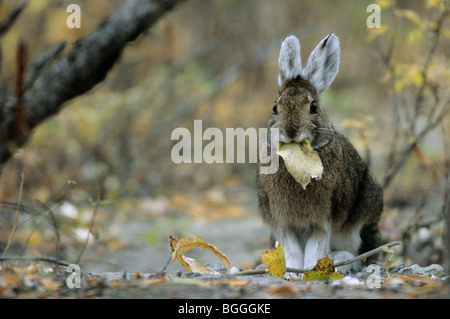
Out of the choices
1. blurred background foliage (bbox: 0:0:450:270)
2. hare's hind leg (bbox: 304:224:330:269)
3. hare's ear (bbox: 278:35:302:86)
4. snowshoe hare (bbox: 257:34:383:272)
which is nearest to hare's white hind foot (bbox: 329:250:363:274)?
snowshoe hare (bbox: 257:34:383:272)

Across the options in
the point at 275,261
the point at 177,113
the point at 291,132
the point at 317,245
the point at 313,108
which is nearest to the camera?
the point at 275,261

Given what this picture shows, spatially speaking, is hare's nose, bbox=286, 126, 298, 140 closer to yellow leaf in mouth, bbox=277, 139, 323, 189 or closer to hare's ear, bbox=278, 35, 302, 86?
yellow leaf in mouth, bbox=277, 139, 323, 189

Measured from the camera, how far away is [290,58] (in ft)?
17.0

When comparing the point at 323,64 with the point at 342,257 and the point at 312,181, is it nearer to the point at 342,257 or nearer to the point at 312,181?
the point at 312,181

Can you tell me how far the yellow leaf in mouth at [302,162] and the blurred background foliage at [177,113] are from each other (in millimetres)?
3292

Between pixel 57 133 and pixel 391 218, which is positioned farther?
pixel 57 133

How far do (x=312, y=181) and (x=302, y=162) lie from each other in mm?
328

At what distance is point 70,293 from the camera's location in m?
3.77

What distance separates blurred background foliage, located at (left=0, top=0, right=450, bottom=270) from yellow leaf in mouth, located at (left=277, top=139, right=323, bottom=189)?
3292 mm

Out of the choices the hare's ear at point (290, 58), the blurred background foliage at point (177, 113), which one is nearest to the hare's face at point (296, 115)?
the hare's ear at point (290, 58)

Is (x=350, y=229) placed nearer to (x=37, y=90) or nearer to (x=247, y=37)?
(x=37, y=90)

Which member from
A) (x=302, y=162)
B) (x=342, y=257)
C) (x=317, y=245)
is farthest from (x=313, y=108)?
(x=342, y=257)
